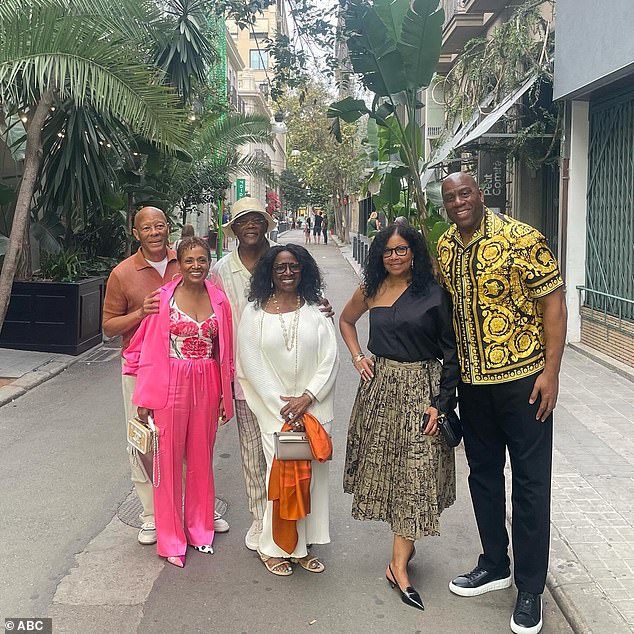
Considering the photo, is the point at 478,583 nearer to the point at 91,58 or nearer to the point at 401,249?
the point at 401,249

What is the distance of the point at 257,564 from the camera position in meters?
4.03

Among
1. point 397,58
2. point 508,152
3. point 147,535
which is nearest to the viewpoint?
point 147,535

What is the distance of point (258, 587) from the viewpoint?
3762 mm

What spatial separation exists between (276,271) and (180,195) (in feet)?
48.3

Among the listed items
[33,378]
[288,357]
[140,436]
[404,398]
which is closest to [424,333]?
[404,398]

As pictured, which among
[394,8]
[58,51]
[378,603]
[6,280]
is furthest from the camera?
[6,280]

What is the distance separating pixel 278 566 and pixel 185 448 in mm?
810

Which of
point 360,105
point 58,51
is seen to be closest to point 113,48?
point 58,51

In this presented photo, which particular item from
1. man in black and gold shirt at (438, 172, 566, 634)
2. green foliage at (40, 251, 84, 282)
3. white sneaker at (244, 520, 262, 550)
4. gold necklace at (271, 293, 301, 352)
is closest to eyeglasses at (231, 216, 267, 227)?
gold necklace at (271, 293, 301, 352)

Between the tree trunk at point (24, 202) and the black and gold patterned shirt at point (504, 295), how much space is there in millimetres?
6729

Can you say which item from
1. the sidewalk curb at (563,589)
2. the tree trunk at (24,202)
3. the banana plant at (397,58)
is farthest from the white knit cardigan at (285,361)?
the tree trunk at (24,202)

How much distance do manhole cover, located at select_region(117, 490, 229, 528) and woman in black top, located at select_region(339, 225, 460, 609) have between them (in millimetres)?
1488

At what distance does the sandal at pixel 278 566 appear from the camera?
3885 millimetres

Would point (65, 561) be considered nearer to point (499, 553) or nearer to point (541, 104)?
point (499, 553)
